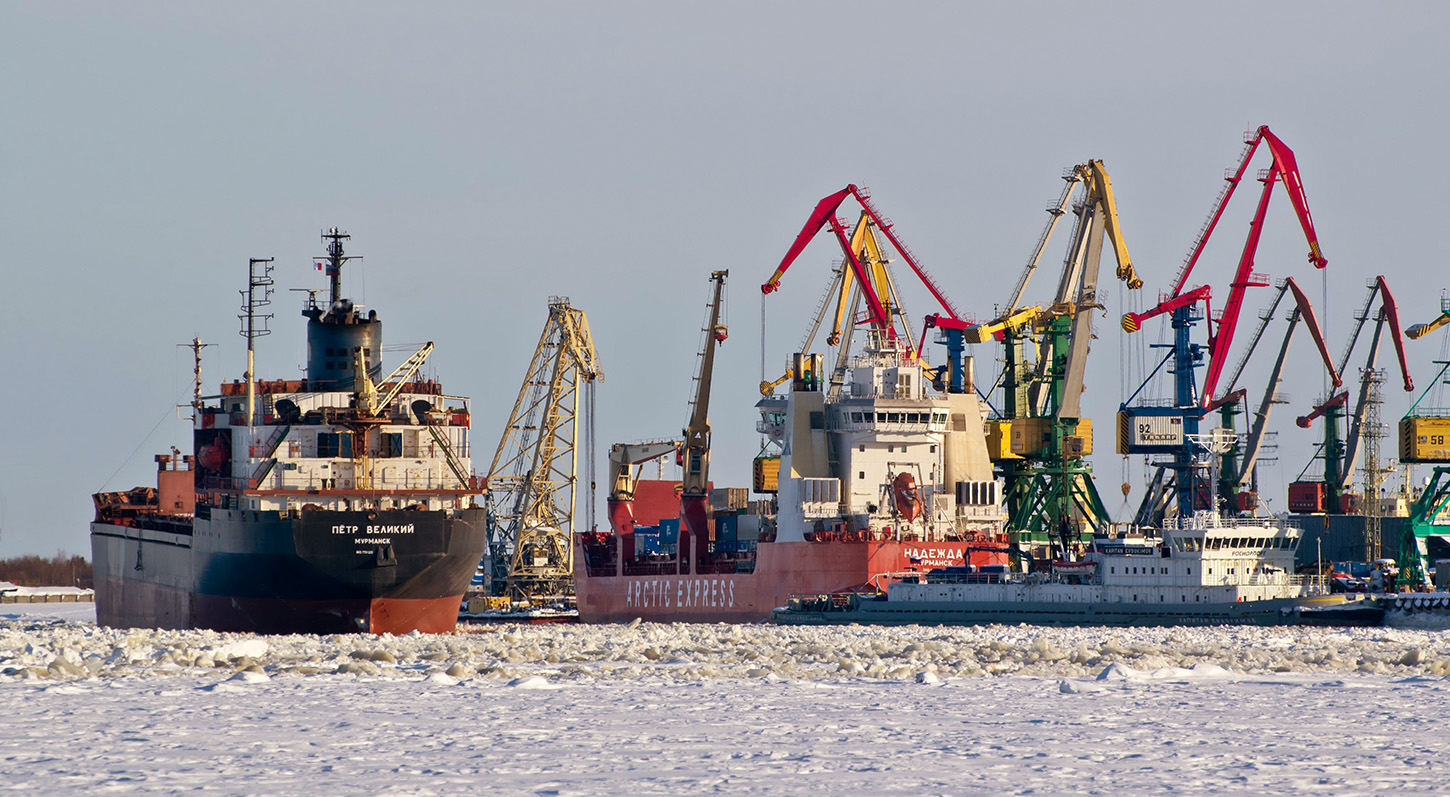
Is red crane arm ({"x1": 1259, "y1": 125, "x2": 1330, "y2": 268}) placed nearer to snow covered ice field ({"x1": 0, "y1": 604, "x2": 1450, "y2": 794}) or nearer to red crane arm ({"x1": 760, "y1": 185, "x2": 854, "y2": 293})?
red crane arm ({"x1": 760, "y1": 185, "x2": 854, "y2": 293})

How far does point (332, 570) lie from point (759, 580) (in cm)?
2275

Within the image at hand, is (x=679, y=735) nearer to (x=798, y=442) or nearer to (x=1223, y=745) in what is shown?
(x=1223, y=745)

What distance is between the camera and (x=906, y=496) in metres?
69.8

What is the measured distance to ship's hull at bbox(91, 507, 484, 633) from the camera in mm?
52688

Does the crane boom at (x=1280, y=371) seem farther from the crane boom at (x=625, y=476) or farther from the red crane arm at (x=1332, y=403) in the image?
the crane boom at (x=625, y=476)

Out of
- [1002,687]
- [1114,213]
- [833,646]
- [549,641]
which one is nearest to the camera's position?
[1002,687]

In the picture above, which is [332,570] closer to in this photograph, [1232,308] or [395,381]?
[395,381]

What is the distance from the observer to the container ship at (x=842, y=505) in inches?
2680

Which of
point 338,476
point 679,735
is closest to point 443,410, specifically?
point 338,476

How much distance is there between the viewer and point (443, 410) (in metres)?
59.0

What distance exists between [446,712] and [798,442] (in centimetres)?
4536

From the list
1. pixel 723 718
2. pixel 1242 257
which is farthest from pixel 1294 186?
pixel 723 718

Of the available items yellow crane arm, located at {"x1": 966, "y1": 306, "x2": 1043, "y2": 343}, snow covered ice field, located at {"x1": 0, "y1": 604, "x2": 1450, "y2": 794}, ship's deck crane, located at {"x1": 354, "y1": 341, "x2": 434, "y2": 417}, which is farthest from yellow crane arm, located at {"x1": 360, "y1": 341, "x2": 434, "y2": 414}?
yellow crane arm, located at {"x1": 966, "y1": 306, "x2": 1043, "y2": 343}

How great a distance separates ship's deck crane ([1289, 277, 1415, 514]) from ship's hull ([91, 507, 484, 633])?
174ft
